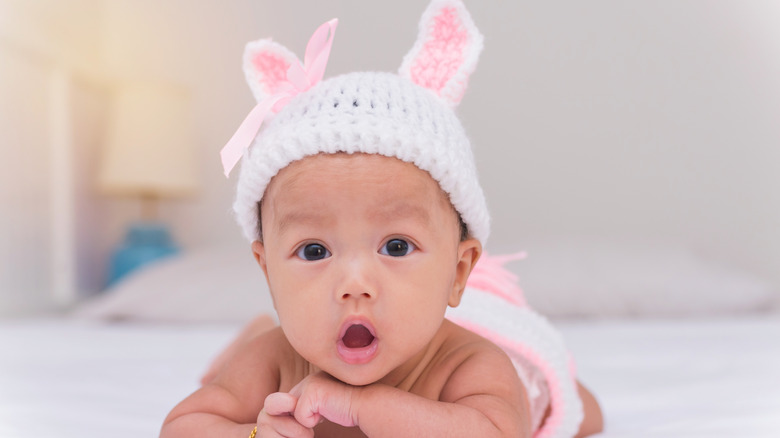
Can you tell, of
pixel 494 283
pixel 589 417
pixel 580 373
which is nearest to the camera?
pixel 589 417

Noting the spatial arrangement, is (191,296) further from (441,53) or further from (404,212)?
(404,212)

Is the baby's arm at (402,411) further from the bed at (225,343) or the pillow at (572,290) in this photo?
the pillow at (572,290)

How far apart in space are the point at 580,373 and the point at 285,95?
95 centimetres

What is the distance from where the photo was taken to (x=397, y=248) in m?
0.69

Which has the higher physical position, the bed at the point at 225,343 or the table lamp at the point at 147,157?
the table lamp at the point at 147,157

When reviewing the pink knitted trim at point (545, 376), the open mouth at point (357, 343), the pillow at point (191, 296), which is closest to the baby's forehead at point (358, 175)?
the open mouth at point (357, 343)

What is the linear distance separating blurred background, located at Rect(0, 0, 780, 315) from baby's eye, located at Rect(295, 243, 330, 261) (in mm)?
1832

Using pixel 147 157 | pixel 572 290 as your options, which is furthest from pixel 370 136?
pixel 147 157

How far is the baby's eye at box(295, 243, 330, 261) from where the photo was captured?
2.27 feet

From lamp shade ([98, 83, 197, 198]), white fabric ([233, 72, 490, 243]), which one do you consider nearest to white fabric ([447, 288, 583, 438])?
white fabric ([233, 72, 490, 243])

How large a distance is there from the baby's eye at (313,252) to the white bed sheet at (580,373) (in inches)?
17.3

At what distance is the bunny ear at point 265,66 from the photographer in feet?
2.94

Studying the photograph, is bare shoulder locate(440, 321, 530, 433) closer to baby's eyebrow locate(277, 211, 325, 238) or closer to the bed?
baby's eyebrow locate(277, 211, 325, 238)

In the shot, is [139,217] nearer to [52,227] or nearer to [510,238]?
[52,227]
